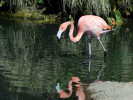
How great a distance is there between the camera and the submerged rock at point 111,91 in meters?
4.34

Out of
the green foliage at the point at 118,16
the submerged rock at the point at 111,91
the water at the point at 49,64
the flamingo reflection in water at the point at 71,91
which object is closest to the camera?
the submerged rock at the point at 111,91

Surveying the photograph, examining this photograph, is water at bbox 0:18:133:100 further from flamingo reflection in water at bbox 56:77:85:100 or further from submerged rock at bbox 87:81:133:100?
submerged rock at bbox 87:81:133:100

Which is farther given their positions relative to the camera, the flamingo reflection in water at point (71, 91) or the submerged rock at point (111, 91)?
the flamingo reflection in water at point (71, 91)

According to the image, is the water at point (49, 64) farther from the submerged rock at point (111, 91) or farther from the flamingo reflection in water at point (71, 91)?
the submerged rock at point (111, 91)

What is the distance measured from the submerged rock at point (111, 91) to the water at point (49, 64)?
0.50 metres

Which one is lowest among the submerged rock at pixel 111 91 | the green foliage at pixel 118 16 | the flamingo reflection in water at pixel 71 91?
the flamingo reflection in water at pixel 71 91

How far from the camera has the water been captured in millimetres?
5047

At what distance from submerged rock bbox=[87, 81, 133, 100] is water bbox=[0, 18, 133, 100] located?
0.50 metres

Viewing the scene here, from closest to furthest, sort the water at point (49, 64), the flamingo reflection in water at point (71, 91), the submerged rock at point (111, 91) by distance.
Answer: the submerged rock at point (111, 91) < the flamingo reflection in water at point (71, 91) < the water at point (49, 64)

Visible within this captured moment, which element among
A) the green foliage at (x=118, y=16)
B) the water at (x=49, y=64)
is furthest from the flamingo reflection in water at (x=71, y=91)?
the green foliage at (x=118, y=16)

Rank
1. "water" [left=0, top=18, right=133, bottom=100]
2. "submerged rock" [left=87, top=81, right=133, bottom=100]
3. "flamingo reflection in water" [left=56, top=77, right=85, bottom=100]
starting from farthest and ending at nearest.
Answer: "water" [left=0, top=18, right=133, bottom=100] < "flamingo reflection in water" [left=56, top=77, right=85, bottom=100] < "submerged rock" [left=87, top=81, right=133, bottom=100]

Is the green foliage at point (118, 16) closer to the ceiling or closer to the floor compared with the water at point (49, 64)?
closer to the ceiling

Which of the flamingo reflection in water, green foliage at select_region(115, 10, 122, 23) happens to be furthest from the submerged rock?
green foliage at select_region(115, 10, 122, 23)

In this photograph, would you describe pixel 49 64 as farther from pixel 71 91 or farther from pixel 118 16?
pixel 118 16
